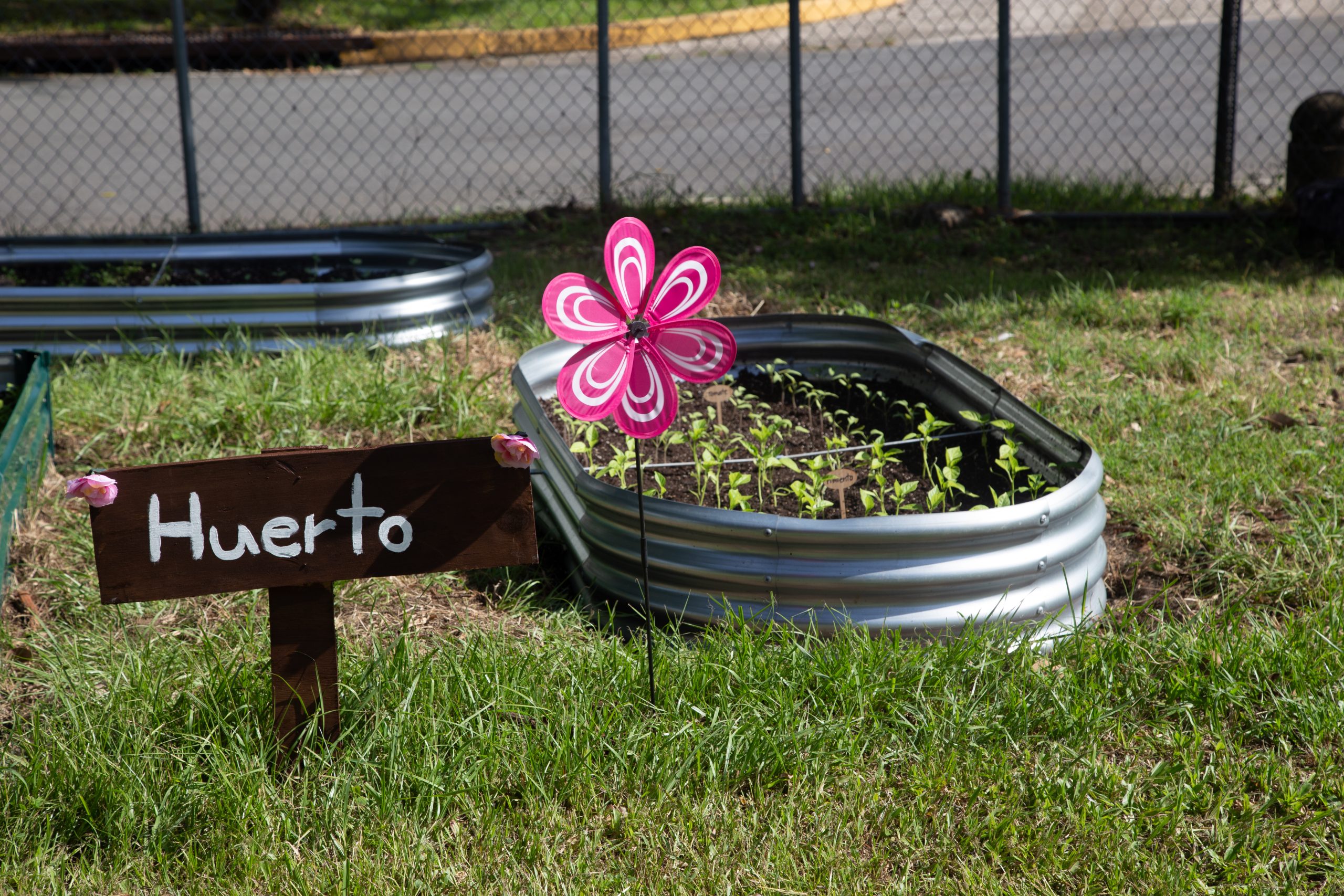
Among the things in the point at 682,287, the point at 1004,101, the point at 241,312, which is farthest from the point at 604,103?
the point at 682,287

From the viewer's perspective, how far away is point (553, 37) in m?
14.8

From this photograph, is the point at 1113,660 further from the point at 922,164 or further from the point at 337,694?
the point at 922,164

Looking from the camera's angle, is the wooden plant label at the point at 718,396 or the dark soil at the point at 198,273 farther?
the dark soil at the point at 198,273

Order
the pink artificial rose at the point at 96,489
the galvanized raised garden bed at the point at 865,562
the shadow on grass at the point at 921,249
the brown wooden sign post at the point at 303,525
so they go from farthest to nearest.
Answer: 1. the shadow on grass at the point at 921,249
2. the galvanized raised garden bed at the point at 865,562
3. the brown wooden sign post at the point at 303,525
4. the pink artificial rose at the point at 96,489

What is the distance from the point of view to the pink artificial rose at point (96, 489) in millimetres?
1869

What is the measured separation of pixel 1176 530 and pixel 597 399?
6.15 ft

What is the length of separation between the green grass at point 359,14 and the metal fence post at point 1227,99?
386 inches

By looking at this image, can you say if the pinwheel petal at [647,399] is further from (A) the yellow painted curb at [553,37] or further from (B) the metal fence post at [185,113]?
(A) the yellow painted curb at [553,37]

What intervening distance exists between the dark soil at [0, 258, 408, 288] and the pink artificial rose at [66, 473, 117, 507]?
308 centimetres

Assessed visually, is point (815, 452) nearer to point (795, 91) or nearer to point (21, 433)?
point (21, 433)

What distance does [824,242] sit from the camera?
20.0 feet

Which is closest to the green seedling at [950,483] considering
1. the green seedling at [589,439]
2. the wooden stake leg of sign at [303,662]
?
the green seedling at [589,439]

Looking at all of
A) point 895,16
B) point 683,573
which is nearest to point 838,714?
point 683,573

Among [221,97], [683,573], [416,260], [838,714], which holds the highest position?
[221,97]
